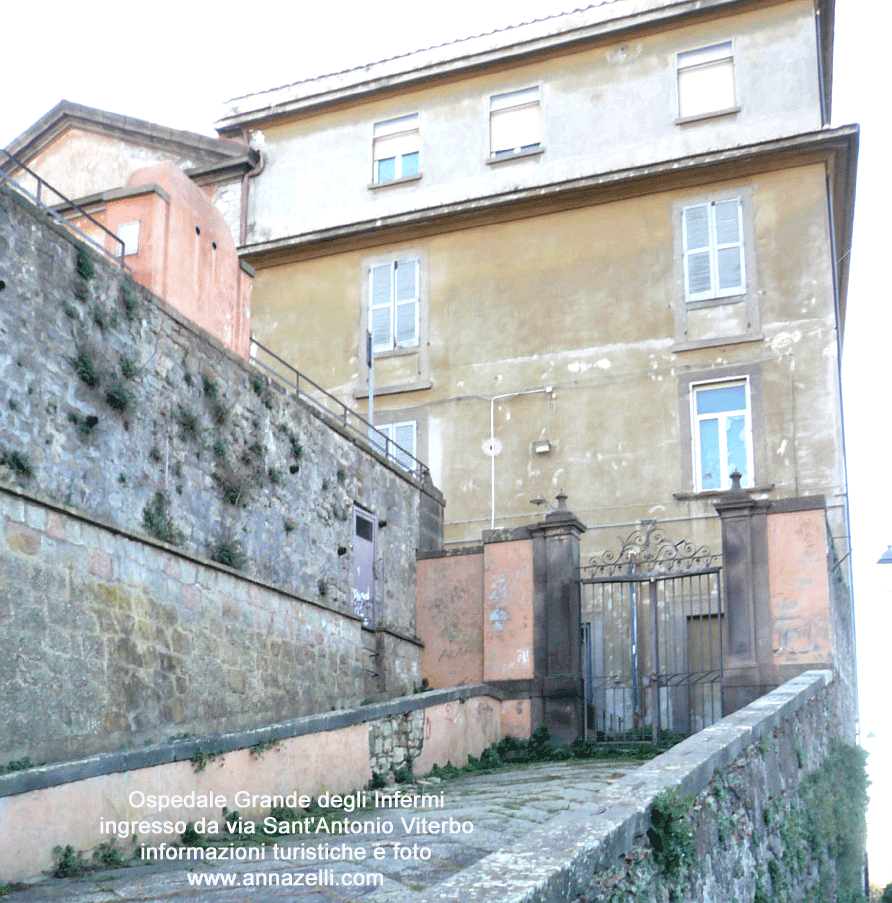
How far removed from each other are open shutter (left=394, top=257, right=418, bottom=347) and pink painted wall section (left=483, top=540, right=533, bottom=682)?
5.46 metres

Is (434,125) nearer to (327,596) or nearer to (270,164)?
(270,164)

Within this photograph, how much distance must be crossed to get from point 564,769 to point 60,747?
17.4 ft

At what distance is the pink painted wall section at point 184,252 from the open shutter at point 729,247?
7.45 meters

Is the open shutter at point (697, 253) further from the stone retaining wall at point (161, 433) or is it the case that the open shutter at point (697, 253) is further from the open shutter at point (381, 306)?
the stone retaining wall at point (161, 433)

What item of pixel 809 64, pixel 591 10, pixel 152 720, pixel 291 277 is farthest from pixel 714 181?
pixel 152 720

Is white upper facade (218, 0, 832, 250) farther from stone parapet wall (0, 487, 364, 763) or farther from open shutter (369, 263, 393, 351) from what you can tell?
stone parapet wall (0, 487, 364, 763)

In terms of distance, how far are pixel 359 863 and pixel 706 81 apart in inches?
593

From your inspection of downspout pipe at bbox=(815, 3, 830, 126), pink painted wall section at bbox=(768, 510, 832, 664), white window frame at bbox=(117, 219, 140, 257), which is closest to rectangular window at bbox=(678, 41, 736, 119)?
downspout pipe at bbox=(815, 3, 830, 126)

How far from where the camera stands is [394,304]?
20156mm

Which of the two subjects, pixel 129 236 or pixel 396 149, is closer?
pixel 129 236

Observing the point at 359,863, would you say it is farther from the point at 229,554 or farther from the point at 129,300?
the point at 129,300

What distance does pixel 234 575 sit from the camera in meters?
11.8

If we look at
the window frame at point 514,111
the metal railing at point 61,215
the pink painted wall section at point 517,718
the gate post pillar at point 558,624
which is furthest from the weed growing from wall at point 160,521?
the window frame at point 514,111

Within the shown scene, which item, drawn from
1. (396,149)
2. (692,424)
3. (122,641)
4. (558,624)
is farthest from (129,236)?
(396,149)
